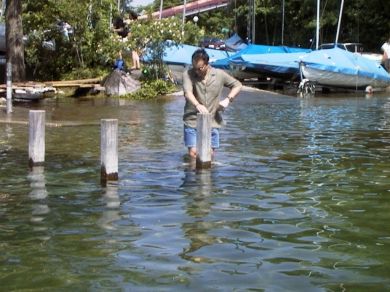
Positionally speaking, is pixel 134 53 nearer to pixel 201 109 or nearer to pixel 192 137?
pixel 192 137

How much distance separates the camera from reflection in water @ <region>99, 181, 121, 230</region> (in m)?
7.25

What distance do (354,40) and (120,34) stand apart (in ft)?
89.5

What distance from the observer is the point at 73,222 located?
7316 millimetres

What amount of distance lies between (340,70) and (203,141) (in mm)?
22351

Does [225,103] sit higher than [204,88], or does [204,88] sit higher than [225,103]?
[204,88]

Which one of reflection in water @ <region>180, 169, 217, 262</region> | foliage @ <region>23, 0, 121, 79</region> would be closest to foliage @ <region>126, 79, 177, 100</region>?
foliage @ <region>23, 0, 121, 79</region>

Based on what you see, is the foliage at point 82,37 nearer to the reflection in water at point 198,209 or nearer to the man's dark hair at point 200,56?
the man's dark hair at point 200,56

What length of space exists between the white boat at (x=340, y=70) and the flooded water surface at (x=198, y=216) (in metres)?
16.6

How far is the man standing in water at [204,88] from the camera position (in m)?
9.87

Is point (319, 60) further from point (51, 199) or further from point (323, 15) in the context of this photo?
point (51, 199)

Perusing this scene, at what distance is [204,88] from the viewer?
33.0 feet

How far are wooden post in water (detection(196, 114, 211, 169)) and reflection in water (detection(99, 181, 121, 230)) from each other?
55.1 inches

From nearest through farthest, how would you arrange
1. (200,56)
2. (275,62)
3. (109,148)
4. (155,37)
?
(109,148)
(200,56)
(155,37)
(275,62)

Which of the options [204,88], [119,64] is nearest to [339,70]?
[119,64]
